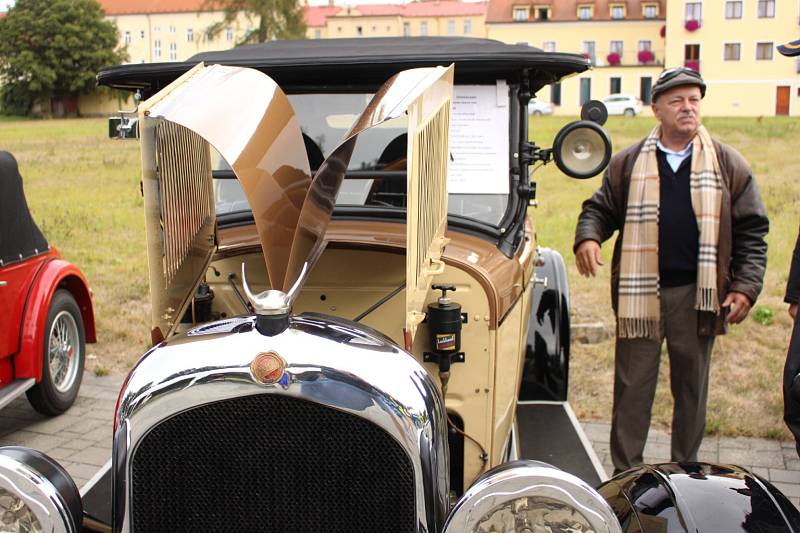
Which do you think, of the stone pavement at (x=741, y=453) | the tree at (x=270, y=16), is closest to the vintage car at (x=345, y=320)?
the stone pavement at (x=741, y=453)

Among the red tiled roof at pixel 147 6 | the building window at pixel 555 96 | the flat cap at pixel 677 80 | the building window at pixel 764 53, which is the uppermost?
the red tiled roof at pixel 147 6

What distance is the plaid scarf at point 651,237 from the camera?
4.05 meters

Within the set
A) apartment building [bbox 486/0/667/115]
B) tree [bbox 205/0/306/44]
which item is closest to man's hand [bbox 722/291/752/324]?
tree [bbox 205/0/306/44]

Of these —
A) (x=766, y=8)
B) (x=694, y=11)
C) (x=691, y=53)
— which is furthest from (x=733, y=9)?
(x=691, y=53)

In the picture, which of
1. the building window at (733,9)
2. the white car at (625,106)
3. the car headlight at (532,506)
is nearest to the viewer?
the car headlight at (532,506)

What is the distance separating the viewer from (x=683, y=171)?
13.7 feet

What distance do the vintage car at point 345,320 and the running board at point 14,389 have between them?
2.00m

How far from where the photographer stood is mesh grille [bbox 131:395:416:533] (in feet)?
6.77

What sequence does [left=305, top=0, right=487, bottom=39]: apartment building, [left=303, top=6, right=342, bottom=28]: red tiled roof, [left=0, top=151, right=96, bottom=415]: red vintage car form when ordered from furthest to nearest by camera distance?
[left=303, top=6, right=342, bottom=28]: red tiled roof < [left=305, top=0, right=487, bottom=39]: apartment building < [left=0, top=151, right=96, bottom=415]: red vintage car

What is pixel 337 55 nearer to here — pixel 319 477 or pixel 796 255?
pixel 319 477

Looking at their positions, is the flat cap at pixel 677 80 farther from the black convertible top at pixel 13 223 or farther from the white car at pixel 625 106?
the white car at pixel 625 106

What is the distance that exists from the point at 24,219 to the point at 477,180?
339 cm

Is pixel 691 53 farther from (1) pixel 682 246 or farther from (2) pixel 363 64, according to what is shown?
(2) pixel 363 64

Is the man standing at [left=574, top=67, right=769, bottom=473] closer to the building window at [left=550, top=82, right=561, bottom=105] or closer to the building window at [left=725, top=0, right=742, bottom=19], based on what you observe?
the building window at [left=725, top=0, right=742, bottom=19]
